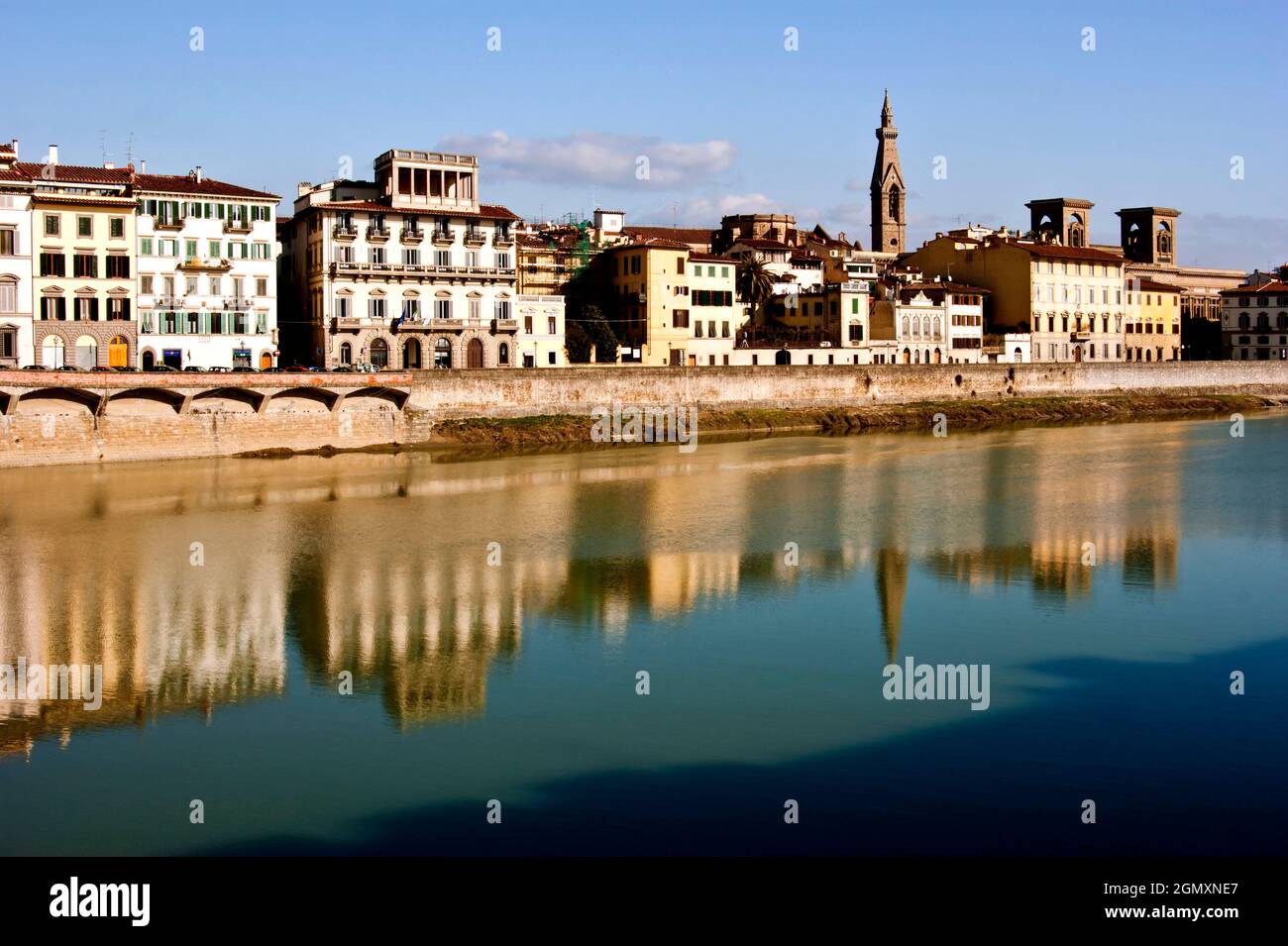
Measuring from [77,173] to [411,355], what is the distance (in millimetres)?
15560

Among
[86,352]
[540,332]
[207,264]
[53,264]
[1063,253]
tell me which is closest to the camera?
[53,264]

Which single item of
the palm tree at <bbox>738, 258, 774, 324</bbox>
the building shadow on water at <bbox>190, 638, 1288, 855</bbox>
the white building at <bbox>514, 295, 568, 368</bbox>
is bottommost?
the building shadow on water at <bbox>190, 638, 1288, 855</bbox>

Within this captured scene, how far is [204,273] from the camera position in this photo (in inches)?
2190

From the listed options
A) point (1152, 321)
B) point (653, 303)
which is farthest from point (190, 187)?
point (1152, 321)

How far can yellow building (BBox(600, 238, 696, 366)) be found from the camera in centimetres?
7131

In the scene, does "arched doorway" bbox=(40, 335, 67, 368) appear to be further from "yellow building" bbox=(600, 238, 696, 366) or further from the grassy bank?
"yellow building" bbox=(600, 238, 696, 366)

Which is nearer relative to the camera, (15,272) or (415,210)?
(15,272)

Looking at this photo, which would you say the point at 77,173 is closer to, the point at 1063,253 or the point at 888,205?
the point at 1063,253

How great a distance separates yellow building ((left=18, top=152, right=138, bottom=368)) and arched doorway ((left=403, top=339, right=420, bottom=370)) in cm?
1210

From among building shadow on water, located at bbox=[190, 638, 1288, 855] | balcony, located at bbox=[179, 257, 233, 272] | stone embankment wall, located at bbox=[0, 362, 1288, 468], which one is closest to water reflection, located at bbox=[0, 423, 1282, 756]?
stone embankment wall, located at bbox=[0, 362, 1288, 468]

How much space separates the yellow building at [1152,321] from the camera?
97438mm

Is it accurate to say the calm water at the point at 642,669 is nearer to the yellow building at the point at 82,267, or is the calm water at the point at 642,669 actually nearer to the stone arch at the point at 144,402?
the stone arch at the point at 144,402

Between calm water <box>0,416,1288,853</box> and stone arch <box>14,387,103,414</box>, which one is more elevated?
stone arch <box>14,387,103,414</box>

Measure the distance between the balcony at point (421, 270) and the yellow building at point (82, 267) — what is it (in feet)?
30.6
